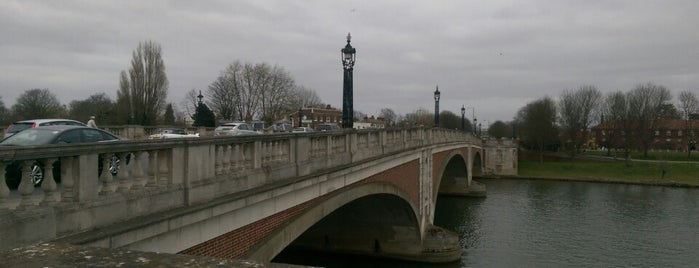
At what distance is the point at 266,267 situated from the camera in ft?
10.2

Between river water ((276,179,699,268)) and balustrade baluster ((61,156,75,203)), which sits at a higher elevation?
balustrade baluster ((61,156,75,203))

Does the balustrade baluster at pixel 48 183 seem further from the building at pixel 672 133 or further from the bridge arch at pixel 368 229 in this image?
the building at pixel 672 133

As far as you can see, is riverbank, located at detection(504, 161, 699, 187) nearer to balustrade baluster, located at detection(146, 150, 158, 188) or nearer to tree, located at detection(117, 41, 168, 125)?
tree, located at detection(117, 41, 168, 125)

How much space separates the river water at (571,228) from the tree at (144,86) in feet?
99.1

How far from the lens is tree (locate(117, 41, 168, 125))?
50938 millimetres

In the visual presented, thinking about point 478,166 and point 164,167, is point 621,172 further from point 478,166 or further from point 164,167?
point 164,167

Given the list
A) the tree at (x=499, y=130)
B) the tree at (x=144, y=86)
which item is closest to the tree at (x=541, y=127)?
the tree at (x=499, y=130)

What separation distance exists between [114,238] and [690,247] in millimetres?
28044

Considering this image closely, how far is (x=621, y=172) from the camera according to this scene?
56.7 m

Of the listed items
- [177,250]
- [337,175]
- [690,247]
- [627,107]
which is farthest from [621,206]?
[627,107]

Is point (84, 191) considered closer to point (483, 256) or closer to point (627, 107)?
point (483, 256)

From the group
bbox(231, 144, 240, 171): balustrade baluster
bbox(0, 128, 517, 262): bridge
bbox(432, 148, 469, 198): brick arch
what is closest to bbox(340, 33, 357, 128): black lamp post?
bbox(0, 128, 517, 262): bridge

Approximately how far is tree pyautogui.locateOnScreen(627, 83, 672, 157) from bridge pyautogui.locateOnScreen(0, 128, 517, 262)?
62802mm

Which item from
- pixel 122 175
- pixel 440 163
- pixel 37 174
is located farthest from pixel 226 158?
pixel 440 163
